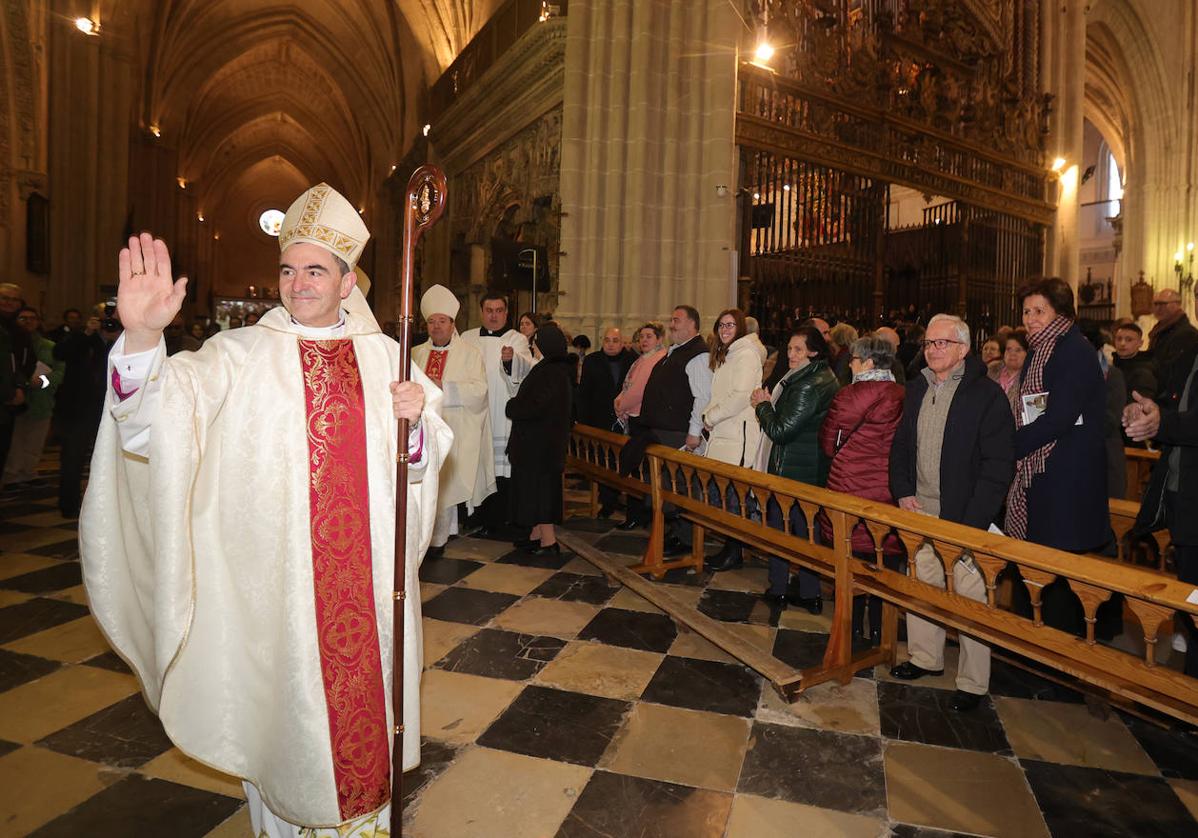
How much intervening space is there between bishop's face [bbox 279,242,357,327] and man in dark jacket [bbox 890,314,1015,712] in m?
2.50

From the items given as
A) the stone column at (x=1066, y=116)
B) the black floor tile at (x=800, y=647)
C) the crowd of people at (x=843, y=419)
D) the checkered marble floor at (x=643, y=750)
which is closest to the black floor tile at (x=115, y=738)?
the checkered marble floor at (x=643, y=750)

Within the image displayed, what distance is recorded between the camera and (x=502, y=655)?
11.8 ft

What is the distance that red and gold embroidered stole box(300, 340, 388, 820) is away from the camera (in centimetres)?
197

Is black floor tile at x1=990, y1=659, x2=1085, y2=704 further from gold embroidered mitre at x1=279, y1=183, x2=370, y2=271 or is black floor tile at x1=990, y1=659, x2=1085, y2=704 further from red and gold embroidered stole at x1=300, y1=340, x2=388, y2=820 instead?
gold embroidered mitre at x1=279, y1=183, x2=370, y2=271

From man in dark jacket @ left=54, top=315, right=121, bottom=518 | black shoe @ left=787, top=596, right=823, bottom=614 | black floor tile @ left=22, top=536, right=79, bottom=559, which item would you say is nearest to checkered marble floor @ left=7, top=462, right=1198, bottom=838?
black shoe @ left=787, top=596, right=823, bottom=614

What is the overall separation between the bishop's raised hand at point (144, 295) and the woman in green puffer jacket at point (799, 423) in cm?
322

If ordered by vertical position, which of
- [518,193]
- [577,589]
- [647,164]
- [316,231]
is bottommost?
[577,589]

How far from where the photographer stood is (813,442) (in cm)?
431

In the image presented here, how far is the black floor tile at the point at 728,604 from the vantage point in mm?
4195

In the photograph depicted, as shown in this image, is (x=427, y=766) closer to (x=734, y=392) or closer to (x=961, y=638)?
(x=961, y=638)

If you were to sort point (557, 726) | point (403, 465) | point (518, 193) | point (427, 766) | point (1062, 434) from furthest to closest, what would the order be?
point (518, 193) < point (1062, 434) < point (557, 726) < point (427, 766) < point (403, 465)

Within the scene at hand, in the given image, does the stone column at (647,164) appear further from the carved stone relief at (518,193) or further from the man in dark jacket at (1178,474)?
the man in dark jacket at (1178,474)

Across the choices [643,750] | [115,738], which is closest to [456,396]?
[115,738]

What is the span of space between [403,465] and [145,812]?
1.49m
